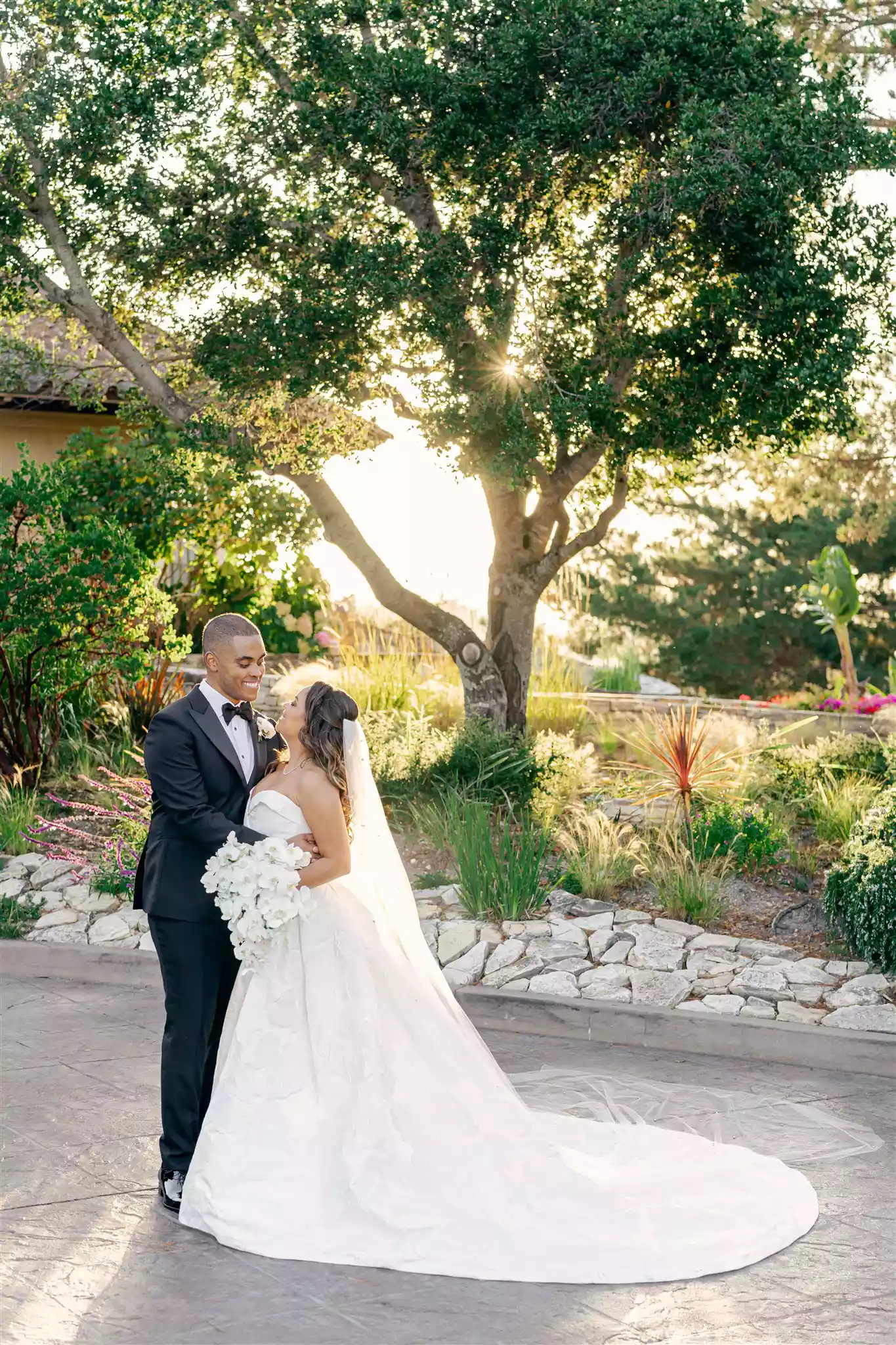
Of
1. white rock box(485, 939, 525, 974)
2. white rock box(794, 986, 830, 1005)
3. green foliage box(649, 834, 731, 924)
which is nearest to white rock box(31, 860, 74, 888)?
white rock box(485, 939, 525, 974)

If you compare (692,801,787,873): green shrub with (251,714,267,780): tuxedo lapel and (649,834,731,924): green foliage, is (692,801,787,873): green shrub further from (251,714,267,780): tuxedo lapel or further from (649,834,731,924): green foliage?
(251,714,267,780): tuxedo lapel

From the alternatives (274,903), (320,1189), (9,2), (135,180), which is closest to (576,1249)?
(320,1189)

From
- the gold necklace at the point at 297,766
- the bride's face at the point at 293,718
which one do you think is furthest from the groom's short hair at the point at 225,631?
the gold necklace at the point at 297,766

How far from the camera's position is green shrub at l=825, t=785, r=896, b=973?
29.1 ft

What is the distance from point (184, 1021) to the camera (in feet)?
18.3

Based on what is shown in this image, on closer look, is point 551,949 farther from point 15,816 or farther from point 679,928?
point 15,816

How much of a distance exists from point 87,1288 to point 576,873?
622 cm

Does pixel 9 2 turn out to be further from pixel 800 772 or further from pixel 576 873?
pixel 800 772

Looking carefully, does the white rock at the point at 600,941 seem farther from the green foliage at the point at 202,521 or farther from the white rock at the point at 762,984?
the green foliage at the point at 202,521

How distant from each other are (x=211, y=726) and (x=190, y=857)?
533 mm

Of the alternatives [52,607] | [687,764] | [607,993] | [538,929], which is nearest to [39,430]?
[52,607]

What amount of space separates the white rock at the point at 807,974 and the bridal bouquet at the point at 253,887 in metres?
4.50

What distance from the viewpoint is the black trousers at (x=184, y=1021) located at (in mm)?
5555

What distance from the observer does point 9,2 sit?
12414 mm
